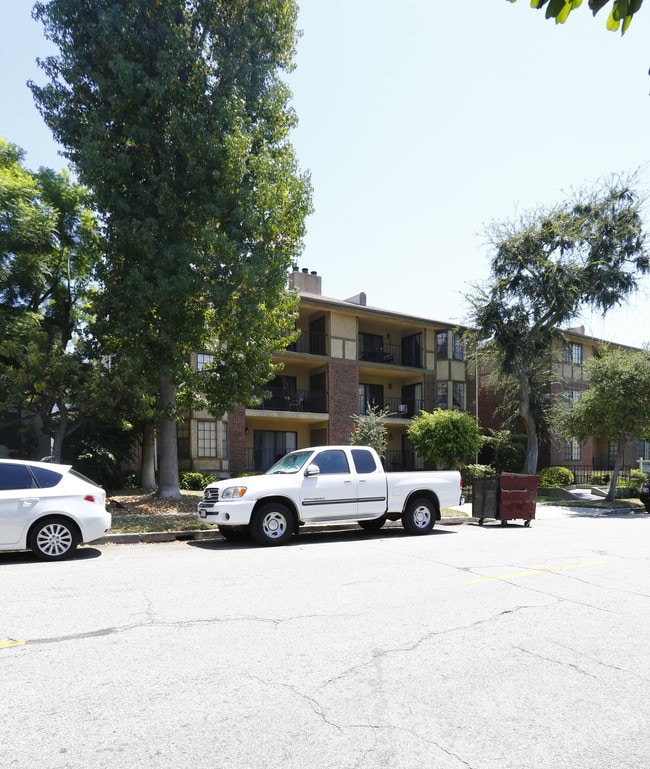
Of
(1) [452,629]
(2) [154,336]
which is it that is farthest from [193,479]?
(1) [452,629]

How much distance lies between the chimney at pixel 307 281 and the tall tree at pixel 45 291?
44.8 ft

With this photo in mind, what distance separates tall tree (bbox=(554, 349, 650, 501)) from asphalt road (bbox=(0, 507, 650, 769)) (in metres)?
14.3

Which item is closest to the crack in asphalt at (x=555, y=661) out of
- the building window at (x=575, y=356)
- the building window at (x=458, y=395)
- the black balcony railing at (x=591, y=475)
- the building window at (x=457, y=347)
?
the building window at (x=458, y=395)

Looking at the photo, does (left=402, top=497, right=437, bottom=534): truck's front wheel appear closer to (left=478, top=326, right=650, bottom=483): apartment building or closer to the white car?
the white car

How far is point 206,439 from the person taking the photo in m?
26.0

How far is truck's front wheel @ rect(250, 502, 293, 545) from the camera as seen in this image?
11344 mm

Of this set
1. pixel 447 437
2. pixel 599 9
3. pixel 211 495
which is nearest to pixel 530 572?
pixel 211 495

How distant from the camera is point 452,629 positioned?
5891 millimetres

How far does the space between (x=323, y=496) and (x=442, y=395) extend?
21227mm

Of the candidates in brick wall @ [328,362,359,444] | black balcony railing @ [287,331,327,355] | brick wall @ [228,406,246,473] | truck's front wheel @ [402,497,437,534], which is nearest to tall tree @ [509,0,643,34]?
truck's front wheel @ [402,497,437,534]

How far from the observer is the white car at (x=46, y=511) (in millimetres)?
9539

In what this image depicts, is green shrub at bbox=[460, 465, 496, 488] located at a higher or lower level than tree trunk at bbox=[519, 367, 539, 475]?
lower

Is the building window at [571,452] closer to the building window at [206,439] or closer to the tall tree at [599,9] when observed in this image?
the building window at [206,439]

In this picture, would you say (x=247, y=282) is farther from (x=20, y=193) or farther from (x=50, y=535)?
(x=50, y=535)
